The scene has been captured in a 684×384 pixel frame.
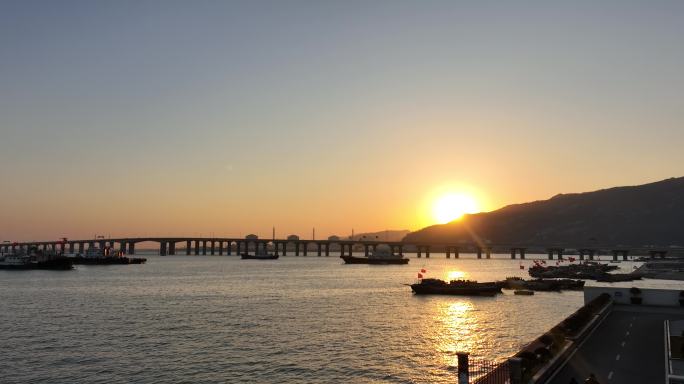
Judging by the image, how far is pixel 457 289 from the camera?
123 m

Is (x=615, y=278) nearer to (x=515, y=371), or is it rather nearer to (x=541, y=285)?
(x=541, y=285)

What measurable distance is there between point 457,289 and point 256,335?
71854 mm

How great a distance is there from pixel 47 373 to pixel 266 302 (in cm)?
5636

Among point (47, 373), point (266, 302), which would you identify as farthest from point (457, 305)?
point (47, 373)

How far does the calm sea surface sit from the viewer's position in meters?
44.1

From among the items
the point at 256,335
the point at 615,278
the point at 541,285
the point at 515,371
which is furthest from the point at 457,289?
the point at 515,371

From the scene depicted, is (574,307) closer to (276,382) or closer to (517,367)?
(276,382)

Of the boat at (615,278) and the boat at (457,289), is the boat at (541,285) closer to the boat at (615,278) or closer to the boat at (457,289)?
the boat at (457,289)

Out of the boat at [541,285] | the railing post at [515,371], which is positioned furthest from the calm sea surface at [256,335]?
the boat at [541,285]

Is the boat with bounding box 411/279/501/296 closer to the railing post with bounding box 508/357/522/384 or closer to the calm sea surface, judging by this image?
the calm sea surface

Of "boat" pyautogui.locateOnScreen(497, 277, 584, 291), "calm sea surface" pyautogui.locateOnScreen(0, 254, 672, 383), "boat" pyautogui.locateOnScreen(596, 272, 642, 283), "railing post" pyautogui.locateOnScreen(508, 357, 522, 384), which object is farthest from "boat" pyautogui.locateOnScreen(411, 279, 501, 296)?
"railing post" pyautogui.locateOnScreen(508, 357, 522, 384)

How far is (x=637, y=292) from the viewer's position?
6231 cm

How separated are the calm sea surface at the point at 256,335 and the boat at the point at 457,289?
7.37 meters

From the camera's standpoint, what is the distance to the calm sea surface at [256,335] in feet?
145
